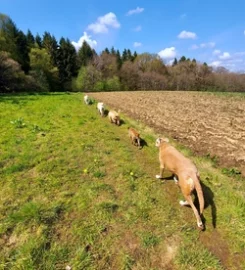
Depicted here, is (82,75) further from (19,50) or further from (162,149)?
(162,149)

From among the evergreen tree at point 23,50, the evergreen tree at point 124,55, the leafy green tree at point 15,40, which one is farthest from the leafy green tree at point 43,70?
the evergreen tree at point 124,55

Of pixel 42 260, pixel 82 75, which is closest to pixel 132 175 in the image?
pixel 42 260

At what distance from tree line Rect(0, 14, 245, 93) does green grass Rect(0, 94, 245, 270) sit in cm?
2976

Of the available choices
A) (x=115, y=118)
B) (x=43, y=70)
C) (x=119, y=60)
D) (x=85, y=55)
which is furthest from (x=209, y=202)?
(x=119, y=60)

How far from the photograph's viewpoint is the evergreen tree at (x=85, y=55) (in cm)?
5903

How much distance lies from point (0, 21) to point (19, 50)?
6997 mm

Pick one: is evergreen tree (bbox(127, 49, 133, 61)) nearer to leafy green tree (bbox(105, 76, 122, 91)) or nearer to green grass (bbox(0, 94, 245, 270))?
leafy green tree (bbox(105, 76, 122, 91))

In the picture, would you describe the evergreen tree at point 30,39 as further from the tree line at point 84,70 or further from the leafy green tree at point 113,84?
the leafy green tree at point 113,84

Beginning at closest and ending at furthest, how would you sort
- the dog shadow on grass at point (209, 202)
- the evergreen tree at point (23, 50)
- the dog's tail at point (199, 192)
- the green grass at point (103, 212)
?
the green grass at point (103, 212) < the dog's tail at point (199, 192) < the dog shadow on grass at point (209, 202) < the evergreen tree at point (23, 50)

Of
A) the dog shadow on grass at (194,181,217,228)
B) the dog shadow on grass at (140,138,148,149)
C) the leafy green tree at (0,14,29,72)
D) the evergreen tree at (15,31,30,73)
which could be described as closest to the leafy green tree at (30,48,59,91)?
the evergreen tree at (15,31,30,73)

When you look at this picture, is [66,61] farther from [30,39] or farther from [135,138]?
[135,138]

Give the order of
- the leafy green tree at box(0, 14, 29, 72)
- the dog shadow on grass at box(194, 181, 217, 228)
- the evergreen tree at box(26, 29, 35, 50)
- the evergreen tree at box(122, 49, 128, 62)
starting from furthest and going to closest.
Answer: the evergreen tree at box(122, 49, 128, 62), the evergreen tree at box(26, 29, 35, 50), the leafy green tree at box(0, 14, 29, 72), the dog shadow on grass at box(194, 181, 217, 228)

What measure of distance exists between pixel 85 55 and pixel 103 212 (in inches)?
2384

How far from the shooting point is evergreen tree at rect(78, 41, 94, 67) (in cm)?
5903
